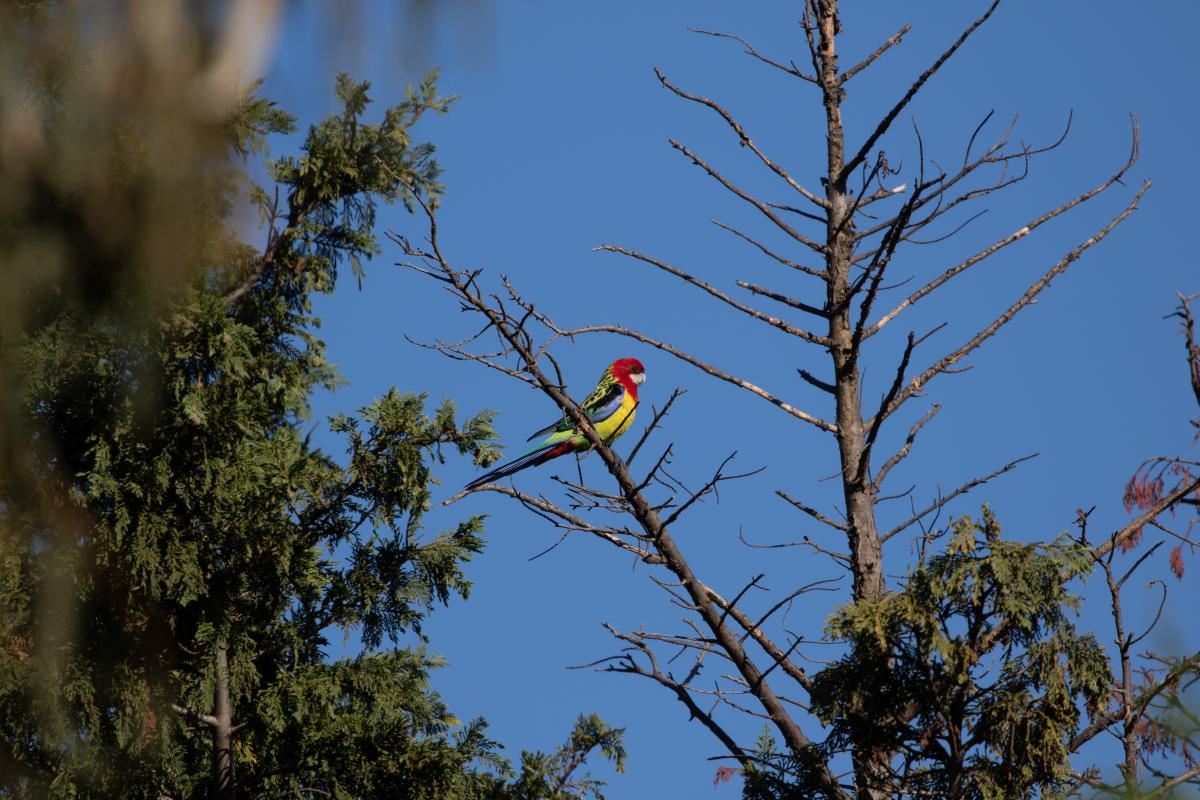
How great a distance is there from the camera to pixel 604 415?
9.30 meters

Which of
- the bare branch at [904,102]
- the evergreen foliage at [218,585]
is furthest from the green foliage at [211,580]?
the bare branch at [904,102]

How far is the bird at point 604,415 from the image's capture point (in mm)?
7734

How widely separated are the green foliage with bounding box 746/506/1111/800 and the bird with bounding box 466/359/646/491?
3101 mm

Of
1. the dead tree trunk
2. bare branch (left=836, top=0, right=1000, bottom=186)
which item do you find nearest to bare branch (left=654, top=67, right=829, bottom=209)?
bare branch (left=836, top=0, right=1000, bottom=186)

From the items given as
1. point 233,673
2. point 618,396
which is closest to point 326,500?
point 233,673

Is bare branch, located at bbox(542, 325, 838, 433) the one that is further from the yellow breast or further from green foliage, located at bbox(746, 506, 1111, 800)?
the yellow breast

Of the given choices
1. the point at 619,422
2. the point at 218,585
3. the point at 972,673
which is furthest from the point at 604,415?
the point at 972,673

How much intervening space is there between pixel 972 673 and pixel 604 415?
5054 mm

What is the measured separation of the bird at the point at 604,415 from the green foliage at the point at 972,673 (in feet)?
10.2

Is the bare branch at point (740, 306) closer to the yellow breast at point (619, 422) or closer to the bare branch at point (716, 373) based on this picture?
the bare branch at point (716, 373)

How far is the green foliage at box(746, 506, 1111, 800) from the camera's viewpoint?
4.40 meters

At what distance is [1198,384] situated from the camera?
4.45m

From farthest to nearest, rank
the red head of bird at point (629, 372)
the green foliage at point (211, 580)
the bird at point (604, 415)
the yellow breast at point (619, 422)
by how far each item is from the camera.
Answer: the red head of bird at point (629, 372) → the yellow breast at point (619, 422) → the bird at point (604, 415) → the green foliage at point (211, 580)

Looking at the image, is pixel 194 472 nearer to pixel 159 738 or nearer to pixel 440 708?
pixel 159 738
